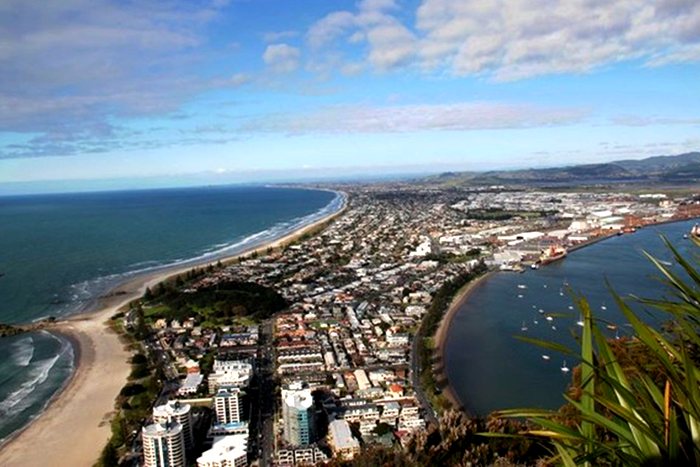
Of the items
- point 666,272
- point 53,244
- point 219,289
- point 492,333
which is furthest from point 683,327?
point 53,244

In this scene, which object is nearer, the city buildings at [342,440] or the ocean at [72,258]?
the city buildings at [342,440]

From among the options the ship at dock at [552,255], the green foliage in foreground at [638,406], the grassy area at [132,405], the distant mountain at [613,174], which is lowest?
the grassy area at [132,405]

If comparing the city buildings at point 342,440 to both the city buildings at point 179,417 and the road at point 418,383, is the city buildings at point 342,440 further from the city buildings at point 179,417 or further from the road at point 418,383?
the city buildings at point 179,417

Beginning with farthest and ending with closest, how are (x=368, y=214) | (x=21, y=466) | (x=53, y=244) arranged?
(x=368, y=214) < (x=53, y=244) < (x=21, y=466)

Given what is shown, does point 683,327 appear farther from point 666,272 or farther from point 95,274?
point 95,274

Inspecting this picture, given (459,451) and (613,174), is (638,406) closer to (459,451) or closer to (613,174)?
(459,451)

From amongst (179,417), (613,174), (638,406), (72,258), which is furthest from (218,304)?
(613,174)

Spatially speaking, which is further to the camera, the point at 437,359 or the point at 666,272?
the point at 437,359

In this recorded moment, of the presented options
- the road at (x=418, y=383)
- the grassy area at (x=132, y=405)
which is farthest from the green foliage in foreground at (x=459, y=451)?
the grassy area at (x=132, y=405)
